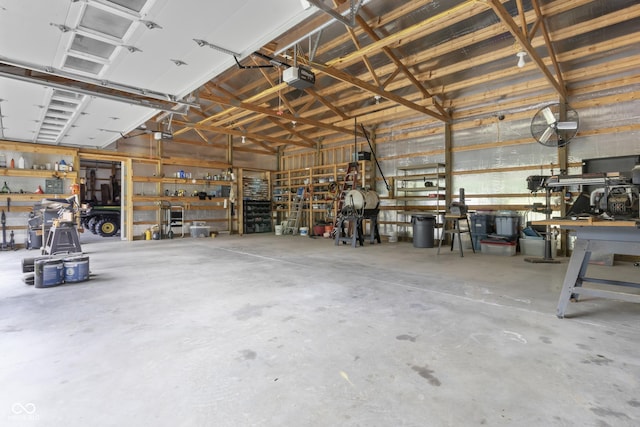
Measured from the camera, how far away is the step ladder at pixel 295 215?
440 inches

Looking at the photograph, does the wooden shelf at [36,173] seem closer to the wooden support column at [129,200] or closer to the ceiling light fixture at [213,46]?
the wooden support column at [129,200]

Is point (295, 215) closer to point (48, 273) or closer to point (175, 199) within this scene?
point (175, 199)

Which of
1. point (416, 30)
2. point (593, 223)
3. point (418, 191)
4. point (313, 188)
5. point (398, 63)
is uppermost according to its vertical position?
point (398, 63)

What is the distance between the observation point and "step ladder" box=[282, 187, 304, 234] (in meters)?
11.2

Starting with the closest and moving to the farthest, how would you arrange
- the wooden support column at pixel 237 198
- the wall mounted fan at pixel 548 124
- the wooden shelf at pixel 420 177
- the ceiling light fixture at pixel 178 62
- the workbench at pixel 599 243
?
1. the workbench at pixel 599 243
2. the ceiling light fixture at pixel 178 62
3. the wall mounted fan at pixel 548 124
4. the wooden shelf at pixel 420 177
5. the wooden support column at pixel 237 198

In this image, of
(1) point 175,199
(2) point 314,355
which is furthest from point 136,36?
(1) point 175,199

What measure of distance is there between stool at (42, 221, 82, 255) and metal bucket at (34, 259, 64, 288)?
5.23 feet

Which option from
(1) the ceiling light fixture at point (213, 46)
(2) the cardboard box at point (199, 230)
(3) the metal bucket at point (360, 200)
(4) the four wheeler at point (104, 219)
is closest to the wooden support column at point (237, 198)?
(2) the cardboard box at point (199, 230)

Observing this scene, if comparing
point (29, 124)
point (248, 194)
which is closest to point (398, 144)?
point (248, 194)

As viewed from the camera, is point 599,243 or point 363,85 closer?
point 599,243

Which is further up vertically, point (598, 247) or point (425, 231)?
point (598, 247)

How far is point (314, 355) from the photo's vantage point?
2.05 meters

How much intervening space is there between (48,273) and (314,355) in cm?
372

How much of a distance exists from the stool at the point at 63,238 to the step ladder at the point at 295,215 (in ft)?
→ 21.5
